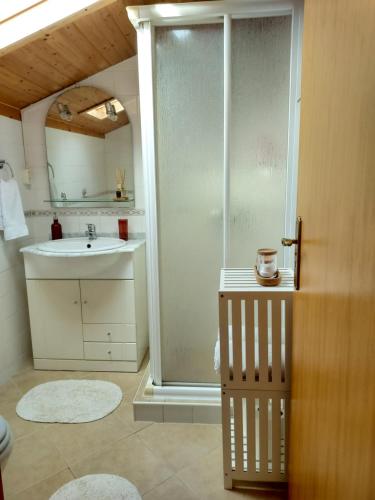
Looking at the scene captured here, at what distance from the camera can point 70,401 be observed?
7.14ft

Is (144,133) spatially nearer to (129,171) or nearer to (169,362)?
(129,171)

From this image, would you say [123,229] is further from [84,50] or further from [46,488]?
[46,488]

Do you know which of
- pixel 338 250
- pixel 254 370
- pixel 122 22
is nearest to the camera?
pixel 338 250

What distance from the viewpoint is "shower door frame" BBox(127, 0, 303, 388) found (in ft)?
5.39

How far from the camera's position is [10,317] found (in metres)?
2.46

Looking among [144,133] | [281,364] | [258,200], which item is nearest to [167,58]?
[144,133]

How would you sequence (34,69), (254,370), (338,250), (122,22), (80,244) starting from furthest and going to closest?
(80,244), (34,69), (122,22), (254,370), (338,250)

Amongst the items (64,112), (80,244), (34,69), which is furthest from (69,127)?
(80,244)

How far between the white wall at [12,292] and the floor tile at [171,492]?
1.39 metres

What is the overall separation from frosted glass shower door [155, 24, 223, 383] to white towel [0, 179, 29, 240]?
108 cm

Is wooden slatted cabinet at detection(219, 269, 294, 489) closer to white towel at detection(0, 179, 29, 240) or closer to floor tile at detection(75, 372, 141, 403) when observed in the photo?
floor tile at detection(75, 372, 141, 403)

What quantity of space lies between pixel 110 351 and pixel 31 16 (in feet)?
6.65

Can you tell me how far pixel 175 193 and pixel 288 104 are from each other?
70 cm

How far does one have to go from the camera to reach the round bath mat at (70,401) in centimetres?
204
